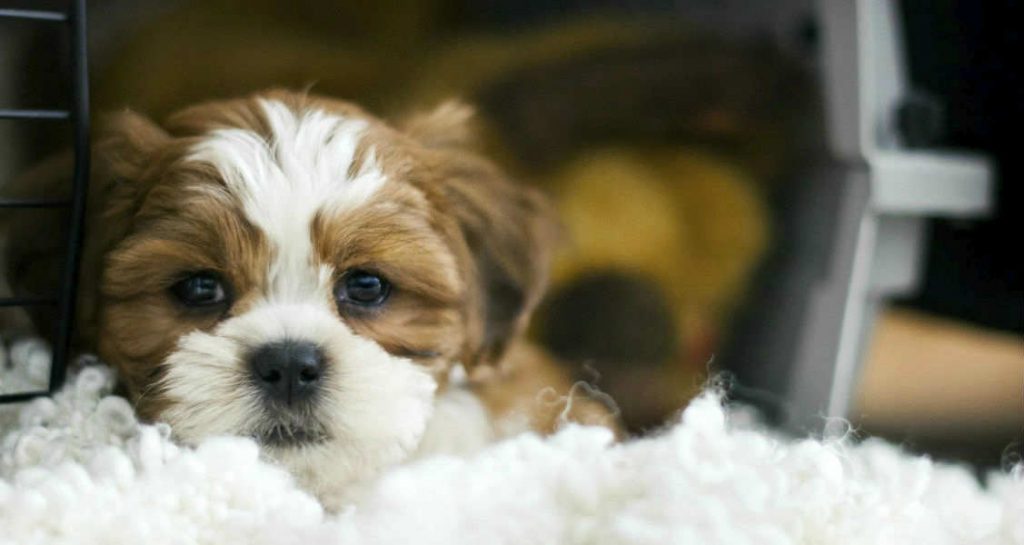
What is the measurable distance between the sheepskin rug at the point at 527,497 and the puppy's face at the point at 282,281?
0.05 metres

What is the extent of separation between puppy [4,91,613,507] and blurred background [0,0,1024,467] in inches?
13.4

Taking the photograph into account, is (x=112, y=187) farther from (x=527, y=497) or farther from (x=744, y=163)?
(x=744, y=163)

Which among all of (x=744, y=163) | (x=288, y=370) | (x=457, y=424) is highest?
(x=744, y=163)

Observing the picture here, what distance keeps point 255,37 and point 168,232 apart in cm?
63

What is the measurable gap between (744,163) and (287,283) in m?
0.95

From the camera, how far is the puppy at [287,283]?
2.92 ft

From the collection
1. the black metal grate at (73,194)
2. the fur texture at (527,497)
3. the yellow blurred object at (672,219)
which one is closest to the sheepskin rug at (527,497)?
the fur texture at (527,497)

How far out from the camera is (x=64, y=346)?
0.97m

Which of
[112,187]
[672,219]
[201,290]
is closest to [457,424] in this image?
[201,290]

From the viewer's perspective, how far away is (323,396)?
892 mm

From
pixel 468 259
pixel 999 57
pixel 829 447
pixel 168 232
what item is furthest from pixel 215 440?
pixel 999 57

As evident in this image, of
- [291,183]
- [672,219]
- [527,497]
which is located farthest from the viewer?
[672,219]

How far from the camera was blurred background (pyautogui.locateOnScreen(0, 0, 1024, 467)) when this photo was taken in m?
1.46

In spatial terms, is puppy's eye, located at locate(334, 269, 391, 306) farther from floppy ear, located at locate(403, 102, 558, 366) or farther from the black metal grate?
the black metal grate
